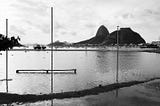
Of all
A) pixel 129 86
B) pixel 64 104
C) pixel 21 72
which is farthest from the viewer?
pixel 21 72

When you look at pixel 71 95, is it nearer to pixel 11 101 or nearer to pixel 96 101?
pixel 96 101

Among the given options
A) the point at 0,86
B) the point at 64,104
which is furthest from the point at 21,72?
the point at 64,104

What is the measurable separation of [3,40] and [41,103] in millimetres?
7328

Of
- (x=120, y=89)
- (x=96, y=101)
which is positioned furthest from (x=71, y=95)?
(x=120, y=89)

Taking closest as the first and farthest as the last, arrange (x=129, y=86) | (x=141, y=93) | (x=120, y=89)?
1. (x=141, y=93)
2. (x=120, y=89)
3. (x=129, y=86)

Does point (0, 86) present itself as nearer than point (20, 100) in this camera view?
No

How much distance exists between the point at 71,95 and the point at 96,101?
3344mm

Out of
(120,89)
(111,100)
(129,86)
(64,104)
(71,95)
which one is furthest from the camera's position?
(129,86)

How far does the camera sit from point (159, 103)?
1978cm

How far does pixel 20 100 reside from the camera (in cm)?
2005

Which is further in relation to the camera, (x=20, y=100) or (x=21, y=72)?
(x=21, y=72)

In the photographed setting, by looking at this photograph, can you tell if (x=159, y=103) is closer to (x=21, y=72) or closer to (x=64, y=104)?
(x=64, y=104)

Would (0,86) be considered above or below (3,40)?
below

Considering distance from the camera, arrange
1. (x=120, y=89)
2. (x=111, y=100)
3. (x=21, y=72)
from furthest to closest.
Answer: (x=21, y=72), (x=120, y=89), (x=111, y=100)
